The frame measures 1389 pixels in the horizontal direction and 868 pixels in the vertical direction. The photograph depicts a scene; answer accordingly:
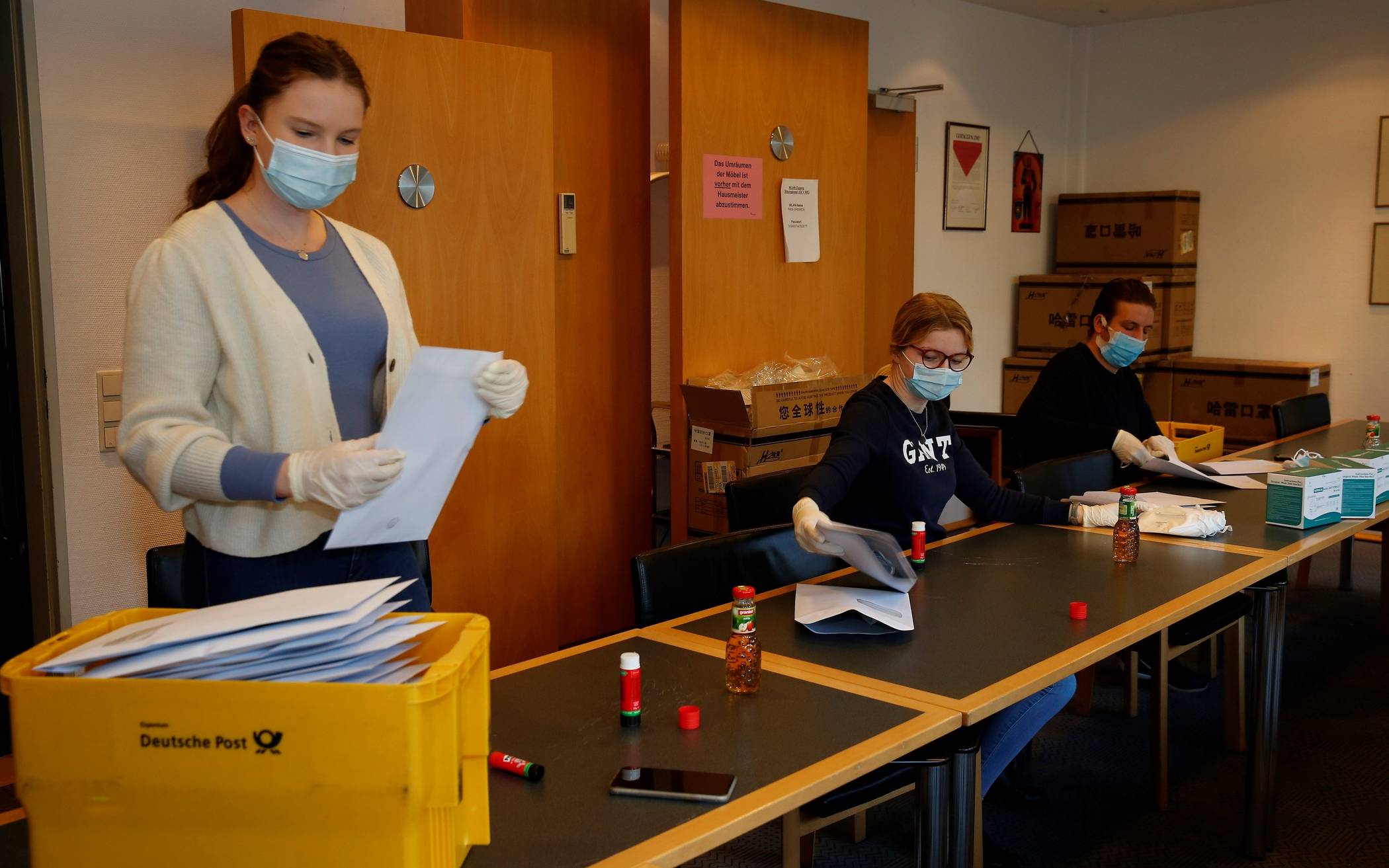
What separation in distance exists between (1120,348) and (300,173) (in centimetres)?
301

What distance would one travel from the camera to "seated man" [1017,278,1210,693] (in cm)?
391

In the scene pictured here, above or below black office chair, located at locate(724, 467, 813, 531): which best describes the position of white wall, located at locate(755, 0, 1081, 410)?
above

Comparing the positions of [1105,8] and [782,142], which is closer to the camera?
[782,142]

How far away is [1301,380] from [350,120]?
18.3ft

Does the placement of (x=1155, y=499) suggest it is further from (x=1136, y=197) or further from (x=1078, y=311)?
(x=1136, y=197)

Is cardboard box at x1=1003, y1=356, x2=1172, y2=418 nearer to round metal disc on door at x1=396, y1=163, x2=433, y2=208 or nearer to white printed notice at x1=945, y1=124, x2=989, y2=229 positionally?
white printed notice at x1=945, y1=124, x2=989, y2=229

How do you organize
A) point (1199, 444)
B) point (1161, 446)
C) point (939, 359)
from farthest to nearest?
point (1199, 444)
point (1161, 446)
point (939, 359)

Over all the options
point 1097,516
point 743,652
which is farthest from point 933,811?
point 1097,516

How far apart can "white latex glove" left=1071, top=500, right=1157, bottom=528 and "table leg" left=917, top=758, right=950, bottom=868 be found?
137 centimetres

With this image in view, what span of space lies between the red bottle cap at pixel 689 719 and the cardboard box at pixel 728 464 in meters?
2.31

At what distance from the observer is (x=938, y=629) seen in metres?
2.06

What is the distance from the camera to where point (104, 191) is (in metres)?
3.16

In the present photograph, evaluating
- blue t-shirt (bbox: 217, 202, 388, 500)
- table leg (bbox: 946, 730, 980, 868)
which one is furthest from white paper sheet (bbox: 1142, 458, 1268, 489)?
blue t-shirt (bbox: 217, 202, 388, 500)

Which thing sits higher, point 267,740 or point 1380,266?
point 1380,266
